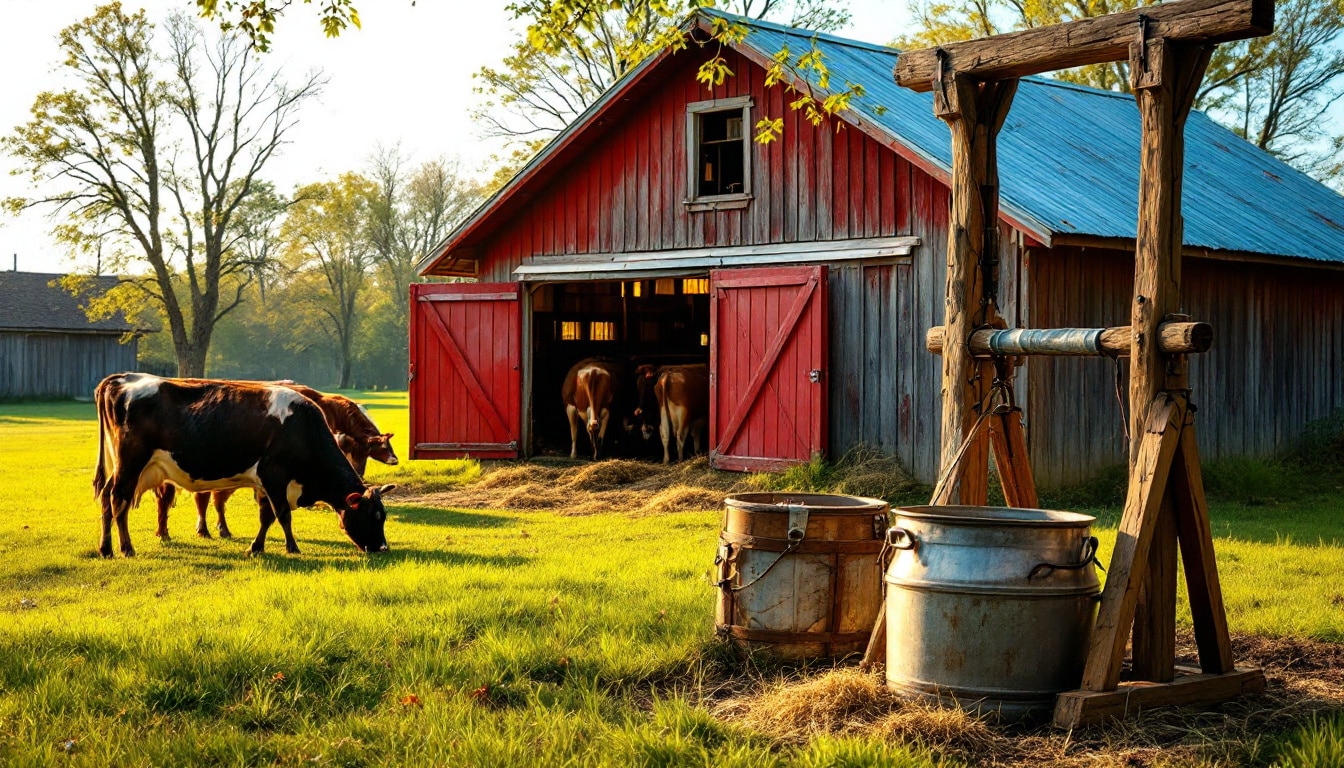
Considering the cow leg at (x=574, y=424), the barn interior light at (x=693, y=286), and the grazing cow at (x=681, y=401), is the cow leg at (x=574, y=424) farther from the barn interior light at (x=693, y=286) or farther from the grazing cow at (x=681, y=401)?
the barn interior light at (x=693, y=286)

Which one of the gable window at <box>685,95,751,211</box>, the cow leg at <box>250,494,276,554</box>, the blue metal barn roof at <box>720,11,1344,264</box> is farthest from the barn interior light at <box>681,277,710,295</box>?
the cow leg at <box>250,494,276,554</box>

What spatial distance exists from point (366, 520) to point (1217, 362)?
409 inches

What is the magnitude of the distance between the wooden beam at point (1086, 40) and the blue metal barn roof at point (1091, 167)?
15.8 ft

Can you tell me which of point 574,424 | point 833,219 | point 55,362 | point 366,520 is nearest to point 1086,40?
point 366,520

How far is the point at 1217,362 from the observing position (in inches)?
618

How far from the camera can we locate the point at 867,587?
616 cm

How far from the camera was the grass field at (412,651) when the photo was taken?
476 centimetres

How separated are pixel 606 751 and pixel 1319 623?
4.17 metres

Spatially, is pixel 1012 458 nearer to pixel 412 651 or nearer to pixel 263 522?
pixel 412 651

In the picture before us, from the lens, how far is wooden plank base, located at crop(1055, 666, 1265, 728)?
495cm

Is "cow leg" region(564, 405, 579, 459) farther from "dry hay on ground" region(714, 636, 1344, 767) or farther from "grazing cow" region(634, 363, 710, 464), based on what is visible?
"dry hay on ground" region(714, 636, 1344, 767)

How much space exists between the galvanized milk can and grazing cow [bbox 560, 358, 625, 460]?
43.0 ft

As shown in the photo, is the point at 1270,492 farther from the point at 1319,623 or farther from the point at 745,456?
the point at 1319,623

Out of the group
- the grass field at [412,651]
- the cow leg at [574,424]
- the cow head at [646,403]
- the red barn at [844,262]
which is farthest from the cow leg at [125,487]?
the cow head at [646,403]
